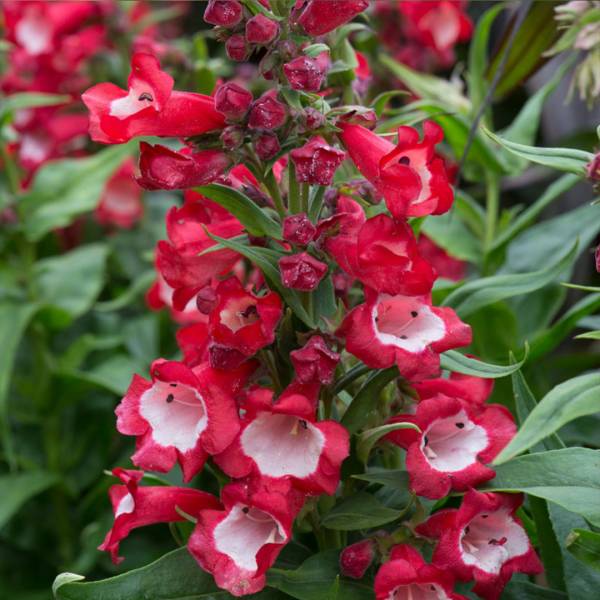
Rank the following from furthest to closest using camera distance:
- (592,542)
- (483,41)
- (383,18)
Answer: (383,18) < (483,41) < (592,542)

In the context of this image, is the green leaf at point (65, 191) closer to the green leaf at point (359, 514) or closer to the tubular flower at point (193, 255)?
the tubular flower at point (193, 255)

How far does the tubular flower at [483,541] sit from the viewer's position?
2.12 ft

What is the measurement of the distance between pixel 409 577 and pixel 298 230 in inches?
9.0

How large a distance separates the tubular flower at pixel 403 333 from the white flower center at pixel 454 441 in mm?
64

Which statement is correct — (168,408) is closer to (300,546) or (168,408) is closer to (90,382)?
(300,546)

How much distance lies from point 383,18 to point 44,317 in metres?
0.66

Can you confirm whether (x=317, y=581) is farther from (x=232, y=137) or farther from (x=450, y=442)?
(x=232, y=137)

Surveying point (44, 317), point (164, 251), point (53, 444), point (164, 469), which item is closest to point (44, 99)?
point (44, 317)

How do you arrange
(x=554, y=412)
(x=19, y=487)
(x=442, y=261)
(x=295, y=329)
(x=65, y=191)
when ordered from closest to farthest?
(x=554, y=412), (x=295, y=329), (x=19, y=487), (x=65, y=191), (x=442, y=261)

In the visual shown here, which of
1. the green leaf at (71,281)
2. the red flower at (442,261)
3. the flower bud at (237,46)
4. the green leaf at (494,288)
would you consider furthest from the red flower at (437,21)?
the flower bud at (237,46)

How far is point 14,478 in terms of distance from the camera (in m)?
1.25

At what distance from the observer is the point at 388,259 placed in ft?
2.07

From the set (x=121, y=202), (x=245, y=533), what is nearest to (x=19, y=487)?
(x=121, y=202)

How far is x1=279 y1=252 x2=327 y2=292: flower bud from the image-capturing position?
2.06 ft
